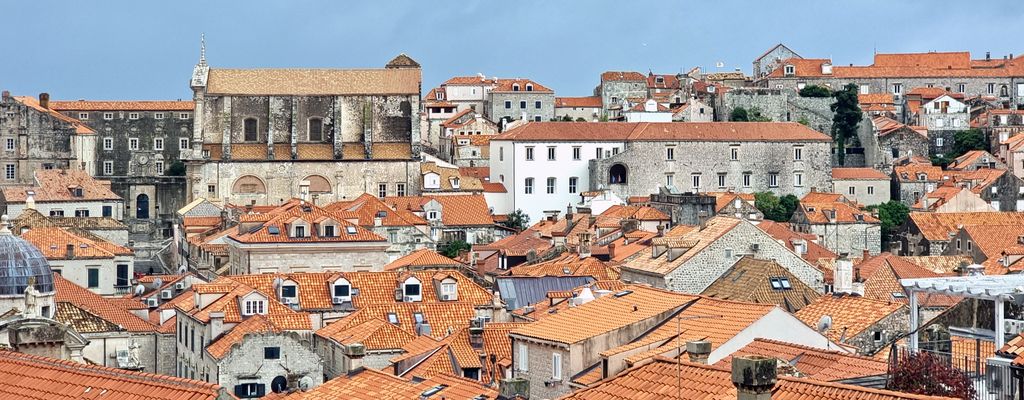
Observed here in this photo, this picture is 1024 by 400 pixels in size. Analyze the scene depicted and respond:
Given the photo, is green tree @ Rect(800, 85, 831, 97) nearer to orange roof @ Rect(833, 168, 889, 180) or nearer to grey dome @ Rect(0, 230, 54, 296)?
orange roof @ Rect(833, 168, 889, 180)

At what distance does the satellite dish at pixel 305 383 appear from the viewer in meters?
34.6

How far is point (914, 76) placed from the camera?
146 meters

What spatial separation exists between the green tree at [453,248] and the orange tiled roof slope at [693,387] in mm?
66732

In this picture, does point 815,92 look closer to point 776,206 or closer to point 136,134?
point 776,206

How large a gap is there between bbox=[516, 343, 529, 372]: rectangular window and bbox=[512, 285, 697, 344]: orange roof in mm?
186

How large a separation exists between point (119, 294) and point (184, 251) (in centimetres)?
1930

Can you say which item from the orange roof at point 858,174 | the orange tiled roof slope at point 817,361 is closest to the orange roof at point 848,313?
the orange tiled roof slope at point 817,361

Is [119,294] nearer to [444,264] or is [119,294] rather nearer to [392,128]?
[444,264]

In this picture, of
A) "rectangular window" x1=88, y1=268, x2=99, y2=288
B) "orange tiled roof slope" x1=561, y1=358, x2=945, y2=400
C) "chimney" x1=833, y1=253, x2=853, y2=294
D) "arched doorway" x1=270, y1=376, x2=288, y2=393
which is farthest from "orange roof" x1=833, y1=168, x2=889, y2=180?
"orange tiled roof slope" x1=561, y1=358, x2=945, y2=400

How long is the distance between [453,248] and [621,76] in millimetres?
59518

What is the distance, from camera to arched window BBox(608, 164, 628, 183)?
360 feet

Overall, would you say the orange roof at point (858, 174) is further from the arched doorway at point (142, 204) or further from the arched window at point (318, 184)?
the arched doorway at point (142, 204)

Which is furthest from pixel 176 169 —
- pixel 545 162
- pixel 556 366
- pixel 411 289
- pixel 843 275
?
pixel 556 366

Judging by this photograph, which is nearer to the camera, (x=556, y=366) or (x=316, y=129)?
(x=556, y=366)
